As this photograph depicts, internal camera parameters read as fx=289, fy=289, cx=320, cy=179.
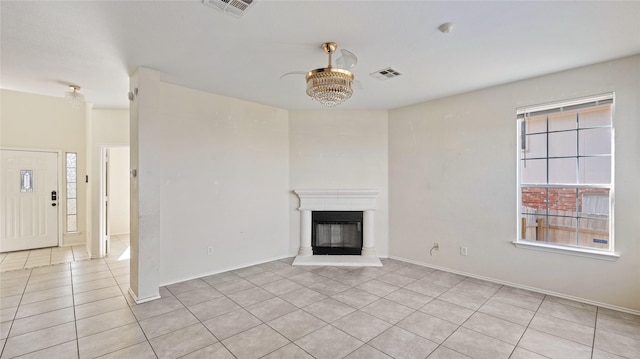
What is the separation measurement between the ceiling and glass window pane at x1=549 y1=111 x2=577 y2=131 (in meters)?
0.57

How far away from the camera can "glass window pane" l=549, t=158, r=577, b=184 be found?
3.45 metres

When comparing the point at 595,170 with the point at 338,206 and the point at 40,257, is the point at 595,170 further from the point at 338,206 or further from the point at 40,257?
the point at 40,257

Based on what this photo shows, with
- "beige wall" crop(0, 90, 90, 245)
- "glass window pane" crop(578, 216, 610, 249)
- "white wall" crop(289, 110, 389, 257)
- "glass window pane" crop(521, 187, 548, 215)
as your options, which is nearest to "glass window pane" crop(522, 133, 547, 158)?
"glass window pane" crop(521, 187, 548, 215)

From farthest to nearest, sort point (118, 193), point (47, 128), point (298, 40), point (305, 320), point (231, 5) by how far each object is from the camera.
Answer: point (118, 193) → point (47, 128) → point (305, 320) → point (298, 40) → point (231, 5)

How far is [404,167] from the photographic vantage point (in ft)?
16.4

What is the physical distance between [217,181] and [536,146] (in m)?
4.42

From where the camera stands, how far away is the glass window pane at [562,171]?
3447mm

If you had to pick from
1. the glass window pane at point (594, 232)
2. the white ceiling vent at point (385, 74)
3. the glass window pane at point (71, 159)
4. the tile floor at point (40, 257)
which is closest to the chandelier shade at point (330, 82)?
the white ceiling vent at point (385, 74)

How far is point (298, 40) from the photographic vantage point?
8.55ft

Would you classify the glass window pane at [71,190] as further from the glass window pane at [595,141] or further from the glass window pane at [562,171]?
the glass window pane at [595,141]

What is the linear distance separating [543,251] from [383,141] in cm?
279

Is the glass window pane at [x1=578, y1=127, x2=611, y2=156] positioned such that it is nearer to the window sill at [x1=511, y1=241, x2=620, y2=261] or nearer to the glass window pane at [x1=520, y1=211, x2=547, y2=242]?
the glass window pane at [x1=520, y1=211, x2=547, y2=242]

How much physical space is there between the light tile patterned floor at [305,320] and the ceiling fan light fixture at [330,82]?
2169mm

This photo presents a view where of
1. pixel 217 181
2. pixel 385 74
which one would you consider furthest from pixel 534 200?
pixel 217 181
